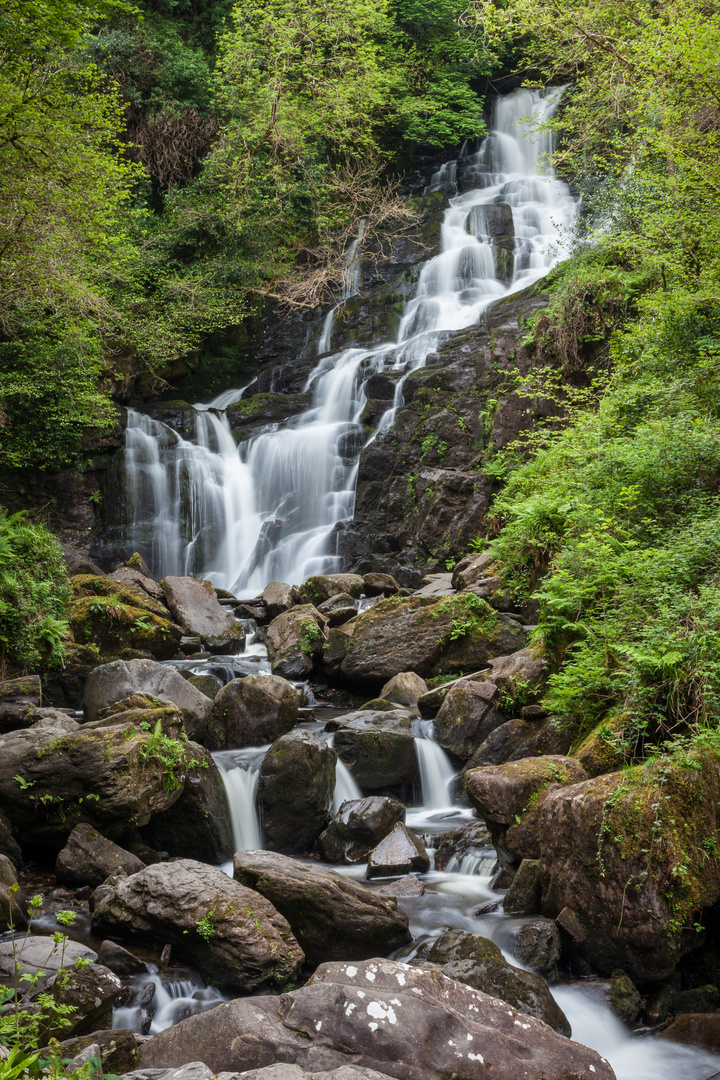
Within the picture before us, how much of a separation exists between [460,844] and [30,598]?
6.77 m

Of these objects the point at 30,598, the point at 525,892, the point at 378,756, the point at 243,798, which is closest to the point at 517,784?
the point at 525,892

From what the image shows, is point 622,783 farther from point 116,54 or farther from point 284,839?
point 116,54

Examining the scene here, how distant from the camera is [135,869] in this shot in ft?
20.5

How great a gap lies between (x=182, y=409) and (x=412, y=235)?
11352 mm

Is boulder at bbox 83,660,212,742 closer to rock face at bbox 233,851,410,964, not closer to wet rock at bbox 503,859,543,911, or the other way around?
rock face at bbox 233,851,410,964

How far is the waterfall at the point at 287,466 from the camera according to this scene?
17.9m

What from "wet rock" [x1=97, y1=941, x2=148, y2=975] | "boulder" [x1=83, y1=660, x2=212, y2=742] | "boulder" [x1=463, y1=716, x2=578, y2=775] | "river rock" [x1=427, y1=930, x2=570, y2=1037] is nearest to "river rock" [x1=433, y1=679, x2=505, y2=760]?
"boulder" [x1=463, y1=716, x2=578, y2=775]

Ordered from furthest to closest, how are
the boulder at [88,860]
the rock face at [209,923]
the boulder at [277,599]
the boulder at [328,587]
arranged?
the boulder at [277,599] < the boulder at [328,587] < the boulder at [88,860] < the rock face at [209,923]

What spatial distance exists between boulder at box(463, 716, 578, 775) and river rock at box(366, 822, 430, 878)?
1022mm

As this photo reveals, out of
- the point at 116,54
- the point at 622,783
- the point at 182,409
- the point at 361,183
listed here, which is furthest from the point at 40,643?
the point at 116,54

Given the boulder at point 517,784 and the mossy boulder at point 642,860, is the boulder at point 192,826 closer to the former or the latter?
the boulder at point 517,784

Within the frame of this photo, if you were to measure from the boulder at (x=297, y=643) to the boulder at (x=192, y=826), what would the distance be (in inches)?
177

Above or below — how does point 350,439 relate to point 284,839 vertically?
above

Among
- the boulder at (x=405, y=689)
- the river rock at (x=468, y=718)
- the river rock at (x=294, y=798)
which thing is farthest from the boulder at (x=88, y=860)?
the boulder at (x=405, y=689)
